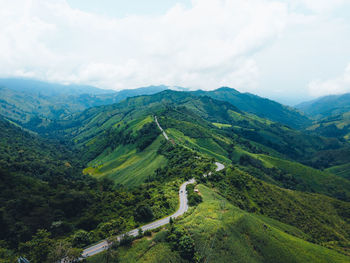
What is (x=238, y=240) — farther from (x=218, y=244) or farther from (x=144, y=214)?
(x=144, y=214)

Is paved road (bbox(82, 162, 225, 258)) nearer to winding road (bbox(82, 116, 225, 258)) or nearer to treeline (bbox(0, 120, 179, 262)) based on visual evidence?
winding road (bbox(82, 116, 225, 258))

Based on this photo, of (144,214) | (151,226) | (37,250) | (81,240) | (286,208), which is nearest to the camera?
(37,250)

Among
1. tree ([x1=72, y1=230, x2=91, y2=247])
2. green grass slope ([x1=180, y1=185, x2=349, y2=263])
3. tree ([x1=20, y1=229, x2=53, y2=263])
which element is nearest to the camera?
tree ([x1=20, y1=229, x2=53, y2=263])

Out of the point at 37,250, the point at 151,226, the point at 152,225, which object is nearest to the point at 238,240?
the point at 152,225

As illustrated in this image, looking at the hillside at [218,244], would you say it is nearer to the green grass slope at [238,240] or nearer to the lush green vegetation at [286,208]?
the green grass slope at [238,240]

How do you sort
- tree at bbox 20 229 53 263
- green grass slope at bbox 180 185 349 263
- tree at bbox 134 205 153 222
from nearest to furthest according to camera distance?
tree at bbox 20 229 53 263, green grass slope at bbox 180 185 349 263, tree at bbox 134 205 153 222

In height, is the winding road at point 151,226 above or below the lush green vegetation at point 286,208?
above

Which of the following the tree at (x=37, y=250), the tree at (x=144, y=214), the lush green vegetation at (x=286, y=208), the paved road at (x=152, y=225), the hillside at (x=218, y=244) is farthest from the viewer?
the lush green vegetation at (x=286, y=208)


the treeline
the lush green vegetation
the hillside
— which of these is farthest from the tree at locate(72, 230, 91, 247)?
the lush green vegetation

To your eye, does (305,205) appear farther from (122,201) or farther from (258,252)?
(122,201)

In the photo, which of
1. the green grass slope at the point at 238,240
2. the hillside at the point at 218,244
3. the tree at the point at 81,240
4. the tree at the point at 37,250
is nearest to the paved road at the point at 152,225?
the tree at the point at 81,240

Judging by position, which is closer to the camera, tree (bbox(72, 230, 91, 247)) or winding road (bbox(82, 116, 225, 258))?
winding road (bbox(82, 116, 225, 258))
